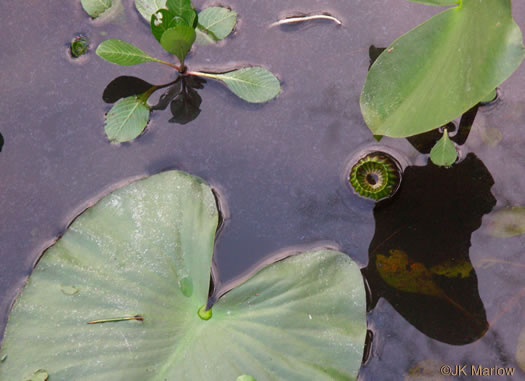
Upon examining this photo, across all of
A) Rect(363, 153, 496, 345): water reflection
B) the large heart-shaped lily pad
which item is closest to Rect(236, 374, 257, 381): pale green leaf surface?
the large heart-shaped lily pad

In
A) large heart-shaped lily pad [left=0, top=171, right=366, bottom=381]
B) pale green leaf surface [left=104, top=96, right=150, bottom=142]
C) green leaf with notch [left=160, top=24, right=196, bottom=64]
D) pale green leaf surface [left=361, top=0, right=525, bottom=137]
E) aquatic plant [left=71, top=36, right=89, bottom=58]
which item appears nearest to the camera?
pale green leaf surface [left=361, top=0, right=525, bottom=137]

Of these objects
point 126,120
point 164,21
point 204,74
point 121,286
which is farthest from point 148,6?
point 121,286

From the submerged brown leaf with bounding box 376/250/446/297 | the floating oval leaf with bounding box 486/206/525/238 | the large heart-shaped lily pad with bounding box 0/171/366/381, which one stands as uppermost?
the large heart-shaped lily pad with bounding box 0/171/366/381

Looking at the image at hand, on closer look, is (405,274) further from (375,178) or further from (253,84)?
(253,84)

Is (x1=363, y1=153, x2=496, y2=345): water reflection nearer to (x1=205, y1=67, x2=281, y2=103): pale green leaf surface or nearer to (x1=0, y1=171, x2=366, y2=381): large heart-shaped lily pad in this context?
(x1=0, y1=171, x2=366, y2=381): large heart-shaped lily pad

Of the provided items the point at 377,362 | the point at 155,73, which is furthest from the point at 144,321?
the point at 155,73

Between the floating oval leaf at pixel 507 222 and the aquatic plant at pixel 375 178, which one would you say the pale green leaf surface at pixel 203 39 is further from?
the floating oval leaf at pixel 507 222
